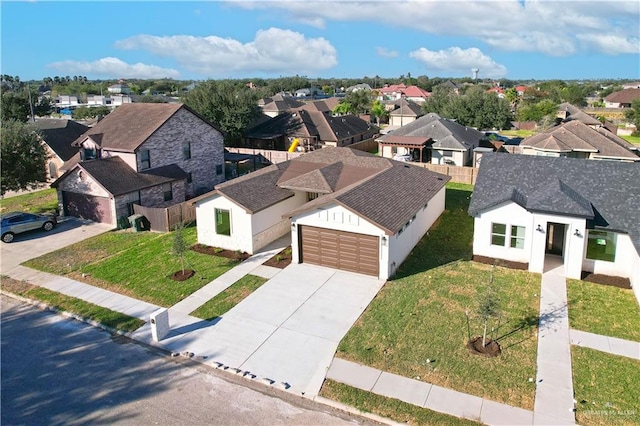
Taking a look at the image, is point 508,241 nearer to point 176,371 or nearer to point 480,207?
point 480,207

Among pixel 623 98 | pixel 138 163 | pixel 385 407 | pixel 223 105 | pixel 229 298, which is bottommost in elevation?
pixel 385 407

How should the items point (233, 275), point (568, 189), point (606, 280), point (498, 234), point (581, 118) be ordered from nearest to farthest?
point (606, 280)
point (233, 275)
point (568, 189)
point (498, 234)
point (581, 118)

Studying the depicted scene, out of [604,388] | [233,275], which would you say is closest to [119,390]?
[233,275]

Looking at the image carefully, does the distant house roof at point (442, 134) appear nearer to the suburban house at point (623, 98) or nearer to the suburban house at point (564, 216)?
the suburban house at point (564, 216)

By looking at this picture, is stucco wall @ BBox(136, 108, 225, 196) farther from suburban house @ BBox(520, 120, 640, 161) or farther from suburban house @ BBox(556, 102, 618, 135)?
suburban house @ BBox(556, 102, 618, 135)

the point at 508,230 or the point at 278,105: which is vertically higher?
the point at 278,105

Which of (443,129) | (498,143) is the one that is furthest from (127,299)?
(498,143)

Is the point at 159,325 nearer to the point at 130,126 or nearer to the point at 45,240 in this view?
the point at 45,240
